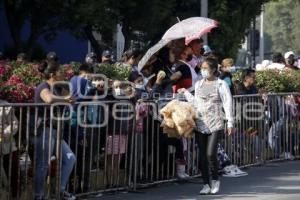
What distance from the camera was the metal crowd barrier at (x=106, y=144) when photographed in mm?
9500

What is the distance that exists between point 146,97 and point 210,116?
119 cm

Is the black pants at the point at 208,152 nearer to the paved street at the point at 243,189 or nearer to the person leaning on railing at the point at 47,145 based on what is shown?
the paved street at the point at 243,189

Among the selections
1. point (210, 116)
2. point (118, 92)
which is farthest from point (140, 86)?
point (210, 116)

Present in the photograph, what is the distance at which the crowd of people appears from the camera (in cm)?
980

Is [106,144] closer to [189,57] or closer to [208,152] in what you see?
[208,152]

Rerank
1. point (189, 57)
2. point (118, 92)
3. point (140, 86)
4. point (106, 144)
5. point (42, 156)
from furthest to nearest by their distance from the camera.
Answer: point (189, 57) → point (140, 86) → point (118, 92) → point (106, 144) → point (42, 156)

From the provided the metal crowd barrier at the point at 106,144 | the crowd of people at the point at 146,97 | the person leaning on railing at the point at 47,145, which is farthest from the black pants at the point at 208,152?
the person leaning on railing at the point at 47,145

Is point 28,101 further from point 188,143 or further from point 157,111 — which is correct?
point 188,143

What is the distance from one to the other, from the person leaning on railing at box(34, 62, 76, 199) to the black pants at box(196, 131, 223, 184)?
187 cm

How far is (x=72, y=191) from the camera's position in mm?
10422

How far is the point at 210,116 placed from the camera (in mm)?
10766

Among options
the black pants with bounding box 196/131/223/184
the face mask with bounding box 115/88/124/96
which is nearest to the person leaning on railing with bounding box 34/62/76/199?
the face mask with bounding box 115/88/124/96

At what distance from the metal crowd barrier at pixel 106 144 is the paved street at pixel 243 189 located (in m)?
0.26

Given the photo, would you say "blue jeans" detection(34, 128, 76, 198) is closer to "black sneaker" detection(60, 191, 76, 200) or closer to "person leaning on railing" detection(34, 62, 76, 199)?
"person leaning on railing" detection(34, 62, 76, 199)
